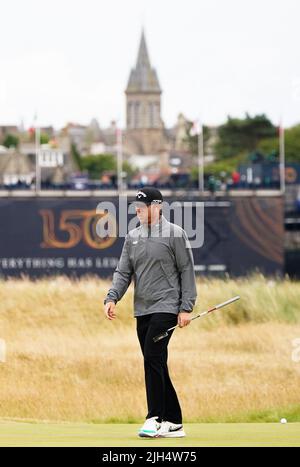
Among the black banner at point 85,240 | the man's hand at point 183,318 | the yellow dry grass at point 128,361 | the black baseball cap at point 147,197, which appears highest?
the black baseball cap at point 147,197

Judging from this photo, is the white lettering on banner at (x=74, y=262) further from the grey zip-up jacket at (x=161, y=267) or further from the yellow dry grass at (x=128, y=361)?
the grey zip-up jacket at (x=161, y=267)

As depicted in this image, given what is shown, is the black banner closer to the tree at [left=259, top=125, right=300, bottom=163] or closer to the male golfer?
the male golfer

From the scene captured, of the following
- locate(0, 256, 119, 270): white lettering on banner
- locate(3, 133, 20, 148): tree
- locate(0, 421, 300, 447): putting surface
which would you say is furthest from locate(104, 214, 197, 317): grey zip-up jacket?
locate(3, 133, 20, 148): tree

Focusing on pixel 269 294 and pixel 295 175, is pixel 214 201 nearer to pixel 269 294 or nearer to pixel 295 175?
pixel 295 175

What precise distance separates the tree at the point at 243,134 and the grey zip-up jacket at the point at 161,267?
5347 inches

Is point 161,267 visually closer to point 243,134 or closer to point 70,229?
point 70,229

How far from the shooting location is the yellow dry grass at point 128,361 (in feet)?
47.7

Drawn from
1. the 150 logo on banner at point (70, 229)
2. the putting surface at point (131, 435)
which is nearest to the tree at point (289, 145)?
the 150 logo on banner at point (70, 229)

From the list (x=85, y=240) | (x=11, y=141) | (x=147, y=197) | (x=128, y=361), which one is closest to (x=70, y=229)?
(x=85, y=240)

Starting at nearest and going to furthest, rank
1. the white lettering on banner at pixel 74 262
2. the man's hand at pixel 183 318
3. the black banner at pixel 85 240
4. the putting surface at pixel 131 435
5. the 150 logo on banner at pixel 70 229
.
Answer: the putting surface at pixel 131 435
the man's hand at pixel 183 318
the black banner at pixel 85 240
the white lettering on banner at pixel 74 262
the 150 logo on banner at pixel 70 229

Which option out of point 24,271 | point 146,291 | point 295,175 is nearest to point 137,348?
point 146,291

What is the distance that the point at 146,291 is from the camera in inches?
386

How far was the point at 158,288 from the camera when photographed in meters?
9.80

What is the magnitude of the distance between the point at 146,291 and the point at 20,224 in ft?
183
